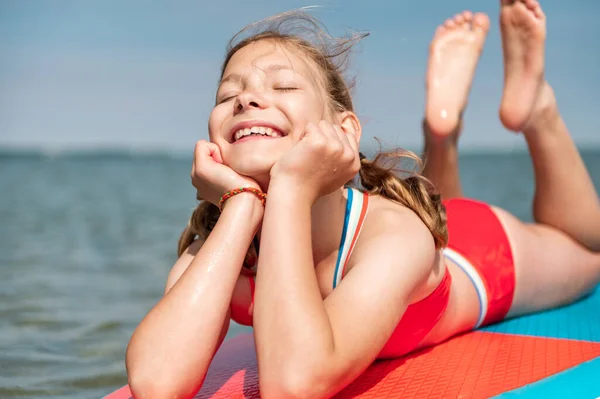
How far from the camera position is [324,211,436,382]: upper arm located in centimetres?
163

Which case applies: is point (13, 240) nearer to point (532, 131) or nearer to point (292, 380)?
point (532, 131)

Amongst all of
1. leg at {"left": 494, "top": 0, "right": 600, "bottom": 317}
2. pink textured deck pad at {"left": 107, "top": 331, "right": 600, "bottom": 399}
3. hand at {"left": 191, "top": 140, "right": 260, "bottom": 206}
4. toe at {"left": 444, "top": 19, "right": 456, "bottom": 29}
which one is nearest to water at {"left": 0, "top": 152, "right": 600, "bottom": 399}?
pink textured deck pad at {"left": 107, "top": 331, "right": 600, "bottom": 399}

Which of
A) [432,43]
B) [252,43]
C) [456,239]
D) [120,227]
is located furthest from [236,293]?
[120,227]

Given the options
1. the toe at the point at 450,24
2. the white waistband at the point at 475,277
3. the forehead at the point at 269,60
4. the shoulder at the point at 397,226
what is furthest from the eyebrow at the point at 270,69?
the toe at the point at 450,24

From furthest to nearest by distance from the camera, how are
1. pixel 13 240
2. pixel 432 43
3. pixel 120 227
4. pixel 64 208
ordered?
pixel 64 208
pixel 120 227
pixel 13 240
pixel 432 43

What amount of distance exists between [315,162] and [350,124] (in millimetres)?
621

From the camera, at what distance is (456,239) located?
9.07ft

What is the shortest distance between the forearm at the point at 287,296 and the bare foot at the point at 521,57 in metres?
1.78

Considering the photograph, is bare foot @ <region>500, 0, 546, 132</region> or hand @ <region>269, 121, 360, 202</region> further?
bare foot @ <region>500, 0, 546, 132</region>

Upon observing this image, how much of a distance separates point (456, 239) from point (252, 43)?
1.21 m

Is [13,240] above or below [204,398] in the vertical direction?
above

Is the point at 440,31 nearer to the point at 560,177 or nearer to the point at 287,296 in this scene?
the point at 560,177

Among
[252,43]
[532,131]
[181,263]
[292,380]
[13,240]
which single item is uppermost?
[13,240]

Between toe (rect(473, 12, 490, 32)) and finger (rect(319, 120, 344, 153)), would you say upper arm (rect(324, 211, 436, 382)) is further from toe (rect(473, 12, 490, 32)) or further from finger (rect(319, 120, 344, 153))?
toe (rect(473, 12, 490, 32))
